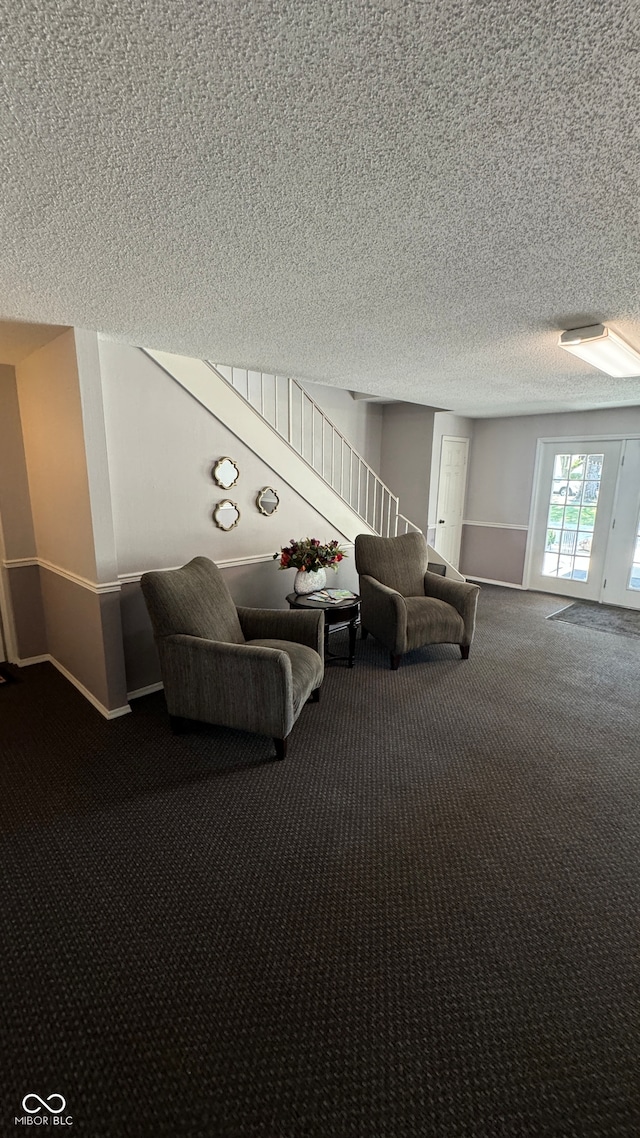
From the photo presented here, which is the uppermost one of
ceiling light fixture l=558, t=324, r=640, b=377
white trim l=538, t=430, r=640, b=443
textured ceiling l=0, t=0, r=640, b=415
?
textured ceiling l=0, t=0, r=640, b=415

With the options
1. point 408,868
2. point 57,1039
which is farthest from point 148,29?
point 408,868

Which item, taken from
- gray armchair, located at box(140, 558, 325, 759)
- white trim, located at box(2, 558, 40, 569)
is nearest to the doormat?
gray armchair, located at box(140, 558, 325, 759)

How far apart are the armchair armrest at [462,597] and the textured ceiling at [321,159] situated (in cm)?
212

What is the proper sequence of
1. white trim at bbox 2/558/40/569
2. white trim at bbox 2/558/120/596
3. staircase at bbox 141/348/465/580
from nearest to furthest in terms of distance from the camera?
white trim at bbox 2/558/120/596 → staircase at bbox 141/348/465/580 → white trim at bbox 2/558/40/569

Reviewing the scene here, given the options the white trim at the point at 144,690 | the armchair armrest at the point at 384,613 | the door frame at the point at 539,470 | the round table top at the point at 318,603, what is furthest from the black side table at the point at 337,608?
the door frame at the point at 539,470

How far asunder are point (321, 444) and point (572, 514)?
10.3 feet

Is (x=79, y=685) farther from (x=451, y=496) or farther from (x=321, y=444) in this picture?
(x=451, y=496)

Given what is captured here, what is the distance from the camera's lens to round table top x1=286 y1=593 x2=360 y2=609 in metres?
3.54

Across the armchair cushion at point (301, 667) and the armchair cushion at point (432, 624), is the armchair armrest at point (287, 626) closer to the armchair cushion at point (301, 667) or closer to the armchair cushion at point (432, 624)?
the armchair cushion at point (301, 667)

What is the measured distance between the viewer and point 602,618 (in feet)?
16.7

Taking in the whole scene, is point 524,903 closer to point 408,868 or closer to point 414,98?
point 408,868

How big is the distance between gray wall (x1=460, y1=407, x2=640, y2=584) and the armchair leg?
4.76 metres

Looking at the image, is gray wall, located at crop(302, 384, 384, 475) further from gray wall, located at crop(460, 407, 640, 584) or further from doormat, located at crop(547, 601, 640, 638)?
doormat, located at crop(547, 601, 640, 638)

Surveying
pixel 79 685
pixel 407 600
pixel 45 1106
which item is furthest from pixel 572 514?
pixel 45 1106
